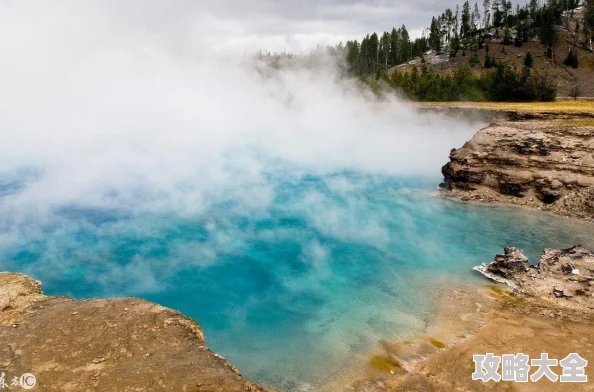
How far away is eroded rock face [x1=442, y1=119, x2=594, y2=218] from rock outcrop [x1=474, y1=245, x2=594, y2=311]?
5251mm

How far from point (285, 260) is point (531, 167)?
1060cm

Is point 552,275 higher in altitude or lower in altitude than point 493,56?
lower

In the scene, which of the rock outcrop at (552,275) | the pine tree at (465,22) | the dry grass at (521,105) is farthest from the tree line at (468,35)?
the rock outcrop at (552,275)

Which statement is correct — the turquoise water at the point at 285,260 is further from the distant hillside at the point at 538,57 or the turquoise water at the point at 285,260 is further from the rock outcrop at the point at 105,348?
the distant hillside at the point at 538,57

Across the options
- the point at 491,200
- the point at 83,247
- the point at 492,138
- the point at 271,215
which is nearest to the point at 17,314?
the point at 83,247

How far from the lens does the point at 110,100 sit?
3222 centimetres

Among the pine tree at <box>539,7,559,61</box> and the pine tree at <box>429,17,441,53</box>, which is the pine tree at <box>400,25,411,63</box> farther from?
the pine tree at <box>539,7,559,61</box>

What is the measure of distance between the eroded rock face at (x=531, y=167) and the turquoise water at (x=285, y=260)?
45.8 inches

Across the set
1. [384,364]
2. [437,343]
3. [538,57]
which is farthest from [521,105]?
[538,57]

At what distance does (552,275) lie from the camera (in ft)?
31.9

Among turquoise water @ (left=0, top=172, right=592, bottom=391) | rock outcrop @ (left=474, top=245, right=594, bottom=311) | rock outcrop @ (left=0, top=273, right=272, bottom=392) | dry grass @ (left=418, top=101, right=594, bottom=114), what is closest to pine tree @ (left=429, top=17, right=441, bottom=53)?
dry grass @ (left=418, top=101, right=594, bottom=114)

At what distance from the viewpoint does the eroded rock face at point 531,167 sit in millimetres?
15016

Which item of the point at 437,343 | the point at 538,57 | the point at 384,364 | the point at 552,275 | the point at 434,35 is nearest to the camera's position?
the point at 384,364

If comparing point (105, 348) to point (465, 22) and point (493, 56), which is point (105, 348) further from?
point (465, 22)
